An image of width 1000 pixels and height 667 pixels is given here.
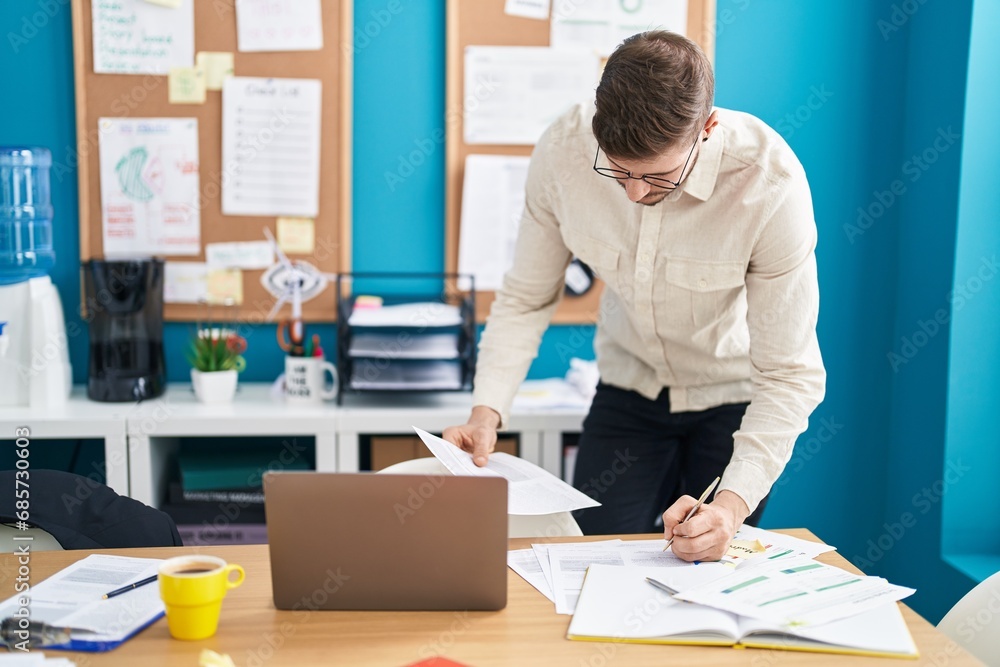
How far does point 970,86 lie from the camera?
2369 mm

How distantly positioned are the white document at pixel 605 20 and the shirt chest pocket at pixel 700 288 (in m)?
1.21

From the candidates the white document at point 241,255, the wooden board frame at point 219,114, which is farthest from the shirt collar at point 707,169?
the white document at point 241,255

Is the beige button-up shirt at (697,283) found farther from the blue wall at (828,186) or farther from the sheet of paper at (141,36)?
the sheet of paper at (141,36)

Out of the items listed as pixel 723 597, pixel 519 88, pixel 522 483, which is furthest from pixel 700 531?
pixel 519 88

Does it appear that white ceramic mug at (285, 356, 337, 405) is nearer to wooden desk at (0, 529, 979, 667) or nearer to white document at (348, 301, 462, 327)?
white document at (348, 301, 462, 327)

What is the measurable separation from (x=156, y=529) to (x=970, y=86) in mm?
2142

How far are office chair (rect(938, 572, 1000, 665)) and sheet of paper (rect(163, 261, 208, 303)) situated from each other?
2124mm

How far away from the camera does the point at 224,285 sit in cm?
276

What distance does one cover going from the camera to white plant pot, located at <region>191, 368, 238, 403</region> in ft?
8.18

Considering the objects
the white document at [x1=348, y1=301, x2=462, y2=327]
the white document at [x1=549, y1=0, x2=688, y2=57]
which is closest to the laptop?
the white document at [x1=348, y1=301, x2=462, y2=327]

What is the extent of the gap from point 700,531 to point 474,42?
1.80 m

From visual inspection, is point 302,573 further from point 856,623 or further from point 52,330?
point 52,330

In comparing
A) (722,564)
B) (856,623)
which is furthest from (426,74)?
(856,623)

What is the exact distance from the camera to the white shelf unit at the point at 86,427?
2320 mm
